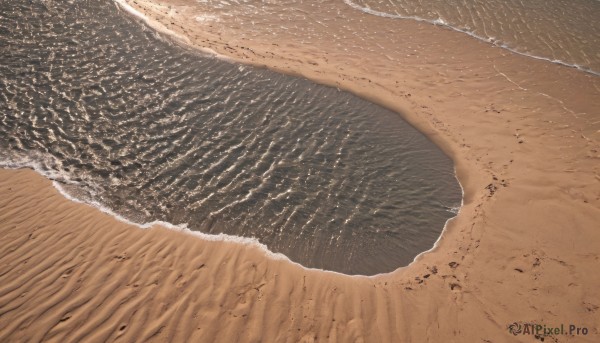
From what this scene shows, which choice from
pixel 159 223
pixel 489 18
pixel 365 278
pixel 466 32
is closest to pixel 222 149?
pixel 159 223

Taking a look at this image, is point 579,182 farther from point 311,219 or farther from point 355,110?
point 311,219

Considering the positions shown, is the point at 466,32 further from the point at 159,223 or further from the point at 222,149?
the point at 159,223

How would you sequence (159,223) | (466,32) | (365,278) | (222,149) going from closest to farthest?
1. (365,278)
2. (159,223)
3. (222,149)
4. (466,32)

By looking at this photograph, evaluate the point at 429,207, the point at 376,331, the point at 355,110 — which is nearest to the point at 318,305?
the point at 376,331

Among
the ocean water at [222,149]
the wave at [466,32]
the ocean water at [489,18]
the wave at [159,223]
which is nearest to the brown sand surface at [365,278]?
the wave at [159,223]

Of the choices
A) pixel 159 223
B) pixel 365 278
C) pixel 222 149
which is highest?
pixel 365 278

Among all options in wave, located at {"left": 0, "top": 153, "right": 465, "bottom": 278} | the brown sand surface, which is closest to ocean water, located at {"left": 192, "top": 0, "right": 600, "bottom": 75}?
the brown sand surface

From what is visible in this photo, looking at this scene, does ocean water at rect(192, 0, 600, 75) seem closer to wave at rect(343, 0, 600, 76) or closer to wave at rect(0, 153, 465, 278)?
wave at rect(343, 0, 600, 76)
